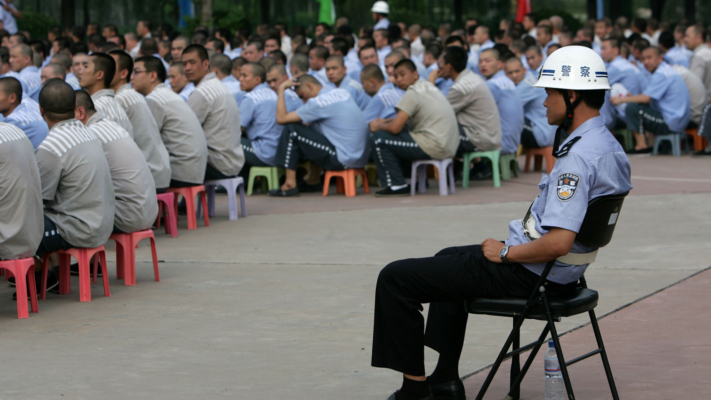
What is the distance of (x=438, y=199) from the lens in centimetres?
980

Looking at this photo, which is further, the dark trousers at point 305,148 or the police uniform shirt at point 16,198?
the dark trousers at point 305,148

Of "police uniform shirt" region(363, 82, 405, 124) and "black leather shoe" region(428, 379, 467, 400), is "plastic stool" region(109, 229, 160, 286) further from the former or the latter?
"police uniform shirt" region(363, 82, 405, 124)

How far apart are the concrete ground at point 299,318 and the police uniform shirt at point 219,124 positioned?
1.84 ft

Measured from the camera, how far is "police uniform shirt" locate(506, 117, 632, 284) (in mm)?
3355

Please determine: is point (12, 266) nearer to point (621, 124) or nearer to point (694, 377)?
point (694, 377)

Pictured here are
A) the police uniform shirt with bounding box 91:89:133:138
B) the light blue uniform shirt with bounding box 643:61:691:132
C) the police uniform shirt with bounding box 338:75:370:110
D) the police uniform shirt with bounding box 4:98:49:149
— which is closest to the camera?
the police uniform shirt with bounding box 91:89:133:138

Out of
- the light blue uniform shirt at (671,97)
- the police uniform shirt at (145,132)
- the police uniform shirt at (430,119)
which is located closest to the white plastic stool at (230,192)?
the police uniform shirt at (145,132)

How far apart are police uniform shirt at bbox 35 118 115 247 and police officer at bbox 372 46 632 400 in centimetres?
257

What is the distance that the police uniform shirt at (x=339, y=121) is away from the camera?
32.6 ft

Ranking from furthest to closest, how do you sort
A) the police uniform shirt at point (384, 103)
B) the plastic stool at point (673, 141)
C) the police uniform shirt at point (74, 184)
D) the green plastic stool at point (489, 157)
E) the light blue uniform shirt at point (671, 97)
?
1. the plastic stool at point (673, 141)
2. the light blue uniform shirt at point (671, 97)
3. the police uniform shirt at point (384, 103)
4. the green plastic stool at point (489, 157)
5. the police uniform shirt at point (74, 184)

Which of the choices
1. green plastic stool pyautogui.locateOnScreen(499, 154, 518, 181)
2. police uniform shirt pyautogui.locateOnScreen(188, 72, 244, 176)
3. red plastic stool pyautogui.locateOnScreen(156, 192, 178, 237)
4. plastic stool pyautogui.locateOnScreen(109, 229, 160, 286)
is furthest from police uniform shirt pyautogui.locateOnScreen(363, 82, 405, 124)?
plastic stool pyautogui.locateOnScreen(109, 229, 160, 286)

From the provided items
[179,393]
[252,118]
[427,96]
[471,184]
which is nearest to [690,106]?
[471,184]

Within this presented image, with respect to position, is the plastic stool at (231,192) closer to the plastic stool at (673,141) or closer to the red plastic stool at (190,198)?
the red plastic stool at (190,198)

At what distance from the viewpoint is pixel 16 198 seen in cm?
511
